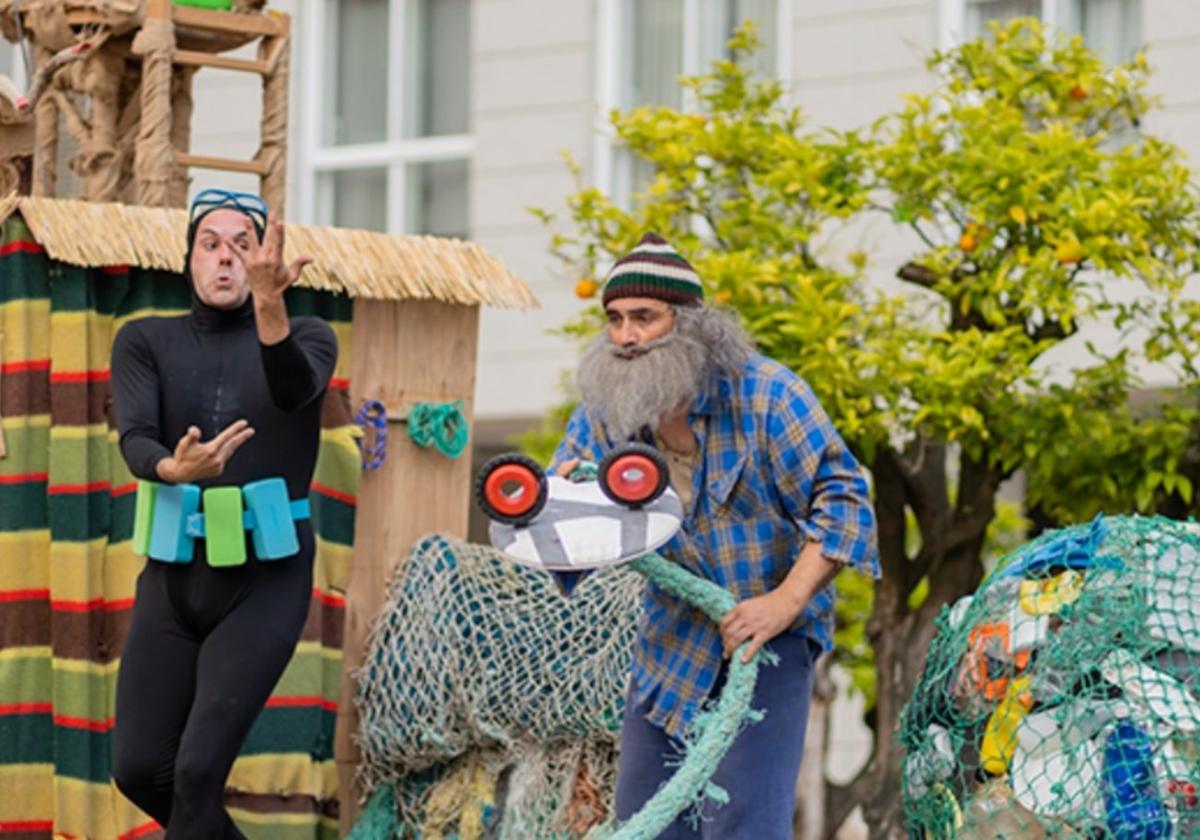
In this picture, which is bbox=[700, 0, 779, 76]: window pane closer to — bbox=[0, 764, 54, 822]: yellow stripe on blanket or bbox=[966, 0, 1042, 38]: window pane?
bbox=[966, 0, 1042, 38]: window pane

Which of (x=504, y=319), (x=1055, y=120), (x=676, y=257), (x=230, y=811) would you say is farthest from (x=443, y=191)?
(x=676, y=257)

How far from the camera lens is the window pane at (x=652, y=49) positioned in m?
16.1

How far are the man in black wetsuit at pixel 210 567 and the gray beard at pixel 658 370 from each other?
806mm

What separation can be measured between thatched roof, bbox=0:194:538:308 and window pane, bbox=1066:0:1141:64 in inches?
269

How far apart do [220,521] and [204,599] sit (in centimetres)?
21

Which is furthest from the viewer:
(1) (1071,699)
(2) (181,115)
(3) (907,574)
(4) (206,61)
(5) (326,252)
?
(3) (907,574)

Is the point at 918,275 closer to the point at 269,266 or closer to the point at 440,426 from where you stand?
the point at 440,426

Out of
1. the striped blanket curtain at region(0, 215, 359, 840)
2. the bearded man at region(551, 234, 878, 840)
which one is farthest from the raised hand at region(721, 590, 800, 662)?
the striped blanket curtain at region(0, 215, 359, 840)

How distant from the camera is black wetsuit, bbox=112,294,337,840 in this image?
614 centimetres

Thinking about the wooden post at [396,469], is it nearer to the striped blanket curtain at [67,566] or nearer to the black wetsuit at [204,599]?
the striped blanket curtain at [67,566]

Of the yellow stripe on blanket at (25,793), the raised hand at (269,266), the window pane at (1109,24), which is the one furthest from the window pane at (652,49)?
the raised hand at (269,266)

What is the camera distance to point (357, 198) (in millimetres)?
17625

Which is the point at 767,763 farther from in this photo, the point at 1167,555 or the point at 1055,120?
the point at 1055,120

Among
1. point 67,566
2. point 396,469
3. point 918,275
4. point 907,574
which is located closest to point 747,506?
point 67,566
